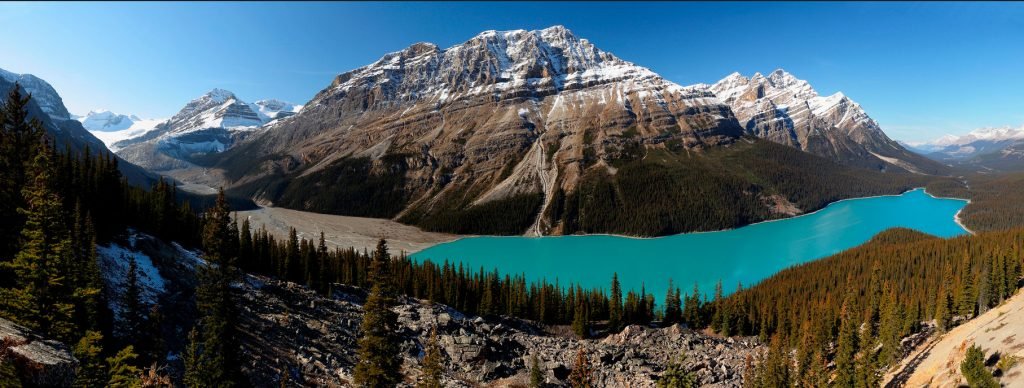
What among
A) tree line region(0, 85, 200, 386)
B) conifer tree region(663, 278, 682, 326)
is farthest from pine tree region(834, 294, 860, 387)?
tree line region(0, 85, 200, 386)

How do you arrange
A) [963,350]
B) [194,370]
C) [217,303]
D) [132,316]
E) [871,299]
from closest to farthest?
[194,370], [217,303], [132,316], [963,350], [871,299]

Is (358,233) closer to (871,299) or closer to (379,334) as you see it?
(871,299)

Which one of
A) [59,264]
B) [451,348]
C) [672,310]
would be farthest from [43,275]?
[672,310]

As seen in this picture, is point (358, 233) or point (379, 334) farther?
point (358, 233)

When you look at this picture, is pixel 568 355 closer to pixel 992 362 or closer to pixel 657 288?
pixel 992 362

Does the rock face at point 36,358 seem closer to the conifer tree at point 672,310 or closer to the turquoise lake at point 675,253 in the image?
the conifer tree at point 672,310

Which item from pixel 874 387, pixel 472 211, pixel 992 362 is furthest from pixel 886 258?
pixel 472 211
